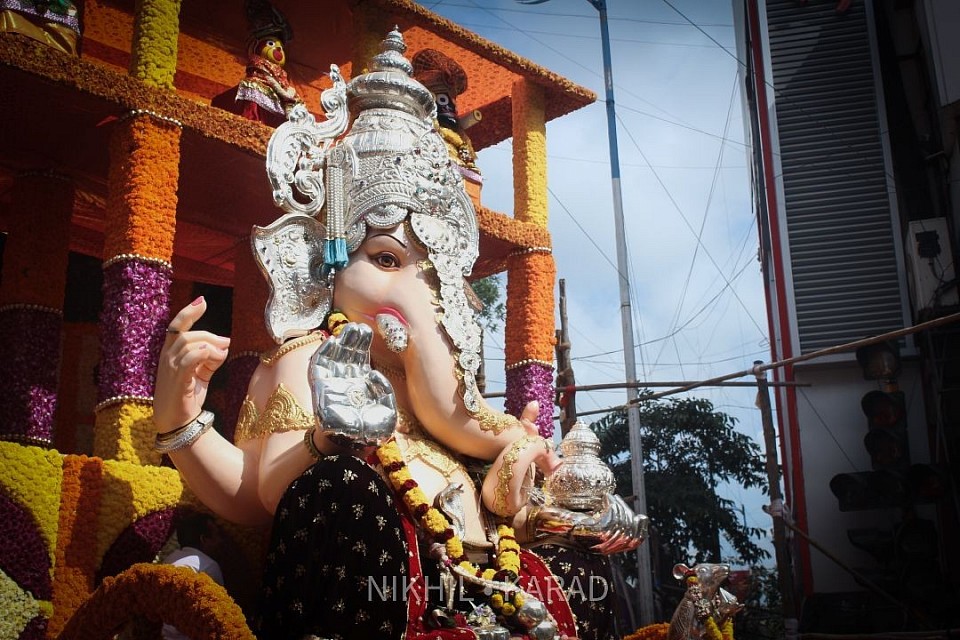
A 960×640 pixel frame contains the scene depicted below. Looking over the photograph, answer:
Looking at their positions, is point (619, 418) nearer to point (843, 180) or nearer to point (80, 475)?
point (843, 180)

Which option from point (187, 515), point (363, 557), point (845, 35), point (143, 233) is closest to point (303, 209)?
point (143, 233)

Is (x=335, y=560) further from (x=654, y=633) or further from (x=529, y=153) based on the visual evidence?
(x=529, y=153)

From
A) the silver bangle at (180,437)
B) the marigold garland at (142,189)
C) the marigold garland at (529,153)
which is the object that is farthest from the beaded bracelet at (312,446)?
the marigold garland at (529,153)

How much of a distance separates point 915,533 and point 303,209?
527 centimetres

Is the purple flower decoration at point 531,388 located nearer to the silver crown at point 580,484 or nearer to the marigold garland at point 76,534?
the silver crown at point 580,484

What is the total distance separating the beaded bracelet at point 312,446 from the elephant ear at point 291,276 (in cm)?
64

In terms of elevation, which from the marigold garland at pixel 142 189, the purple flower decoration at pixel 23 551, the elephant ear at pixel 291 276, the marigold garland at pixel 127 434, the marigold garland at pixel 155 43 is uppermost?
the marigold garland at pixel 155 43

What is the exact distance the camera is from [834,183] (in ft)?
27.6

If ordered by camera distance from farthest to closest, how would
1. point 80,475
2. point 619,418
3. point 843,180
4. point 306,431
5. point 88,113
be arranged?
point 619,418 → point 843,180 → point 88,113 → point 80,475 → point 306,431

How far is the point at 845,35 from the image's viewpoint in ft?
28.5

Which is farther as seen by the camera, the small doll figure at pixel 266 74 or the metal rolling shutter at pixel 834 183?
the metal rolling shutter at pixel 834 183

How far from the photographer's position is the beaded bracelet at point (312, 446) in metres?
3.26

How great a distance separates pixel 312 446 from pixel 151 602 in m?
0.71

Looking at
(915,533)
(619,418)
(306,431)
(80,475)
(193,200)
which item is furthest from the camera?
(619,418)
